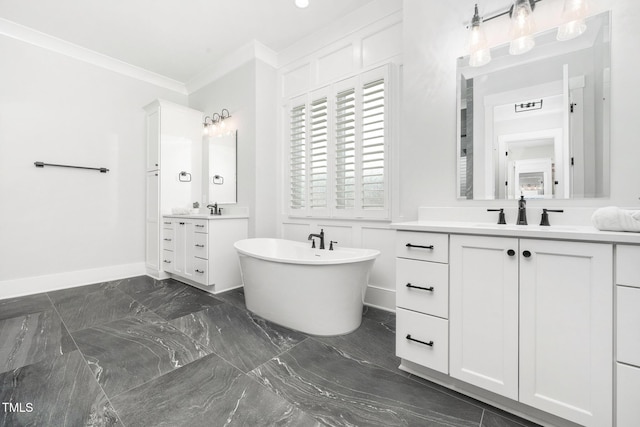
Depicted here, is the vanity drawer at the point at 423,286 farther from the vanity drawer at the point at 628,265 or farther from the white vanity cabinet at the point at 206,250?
the white vanity cabinet at the point at 206,250

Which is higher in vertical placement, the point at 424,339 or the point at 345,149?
the point at 345,149

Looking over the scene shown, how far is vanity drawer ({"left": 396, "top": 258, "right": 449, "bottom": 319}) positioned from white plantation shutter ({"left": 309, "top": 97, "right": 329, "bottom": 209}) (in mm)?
1646

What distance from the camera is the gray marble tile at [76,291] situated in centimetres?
291

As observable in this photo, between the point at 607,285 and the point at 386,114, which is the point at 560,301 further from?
the point at 386,114

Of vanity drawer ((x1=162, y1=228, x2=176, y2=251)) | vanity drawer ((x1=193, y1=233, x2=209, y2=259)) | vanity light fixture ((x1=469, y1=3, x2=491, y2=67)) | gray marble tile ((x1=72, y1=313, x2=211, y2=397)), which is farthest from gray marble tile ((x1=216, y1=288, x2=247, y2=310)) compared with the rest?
vanity light fixture ((x1=469, y1=3, x2=491, y2=67))

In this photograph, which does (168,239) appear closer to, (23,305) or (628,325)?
(23,305)

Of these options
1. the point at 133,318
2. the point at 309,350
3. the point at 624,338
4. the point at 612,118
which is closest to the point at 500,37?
the point at 612,118

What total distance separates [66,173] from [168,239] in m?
1.37

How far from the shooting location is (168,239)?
360 cm

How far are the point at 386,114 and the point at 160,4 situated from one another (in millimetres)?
2436

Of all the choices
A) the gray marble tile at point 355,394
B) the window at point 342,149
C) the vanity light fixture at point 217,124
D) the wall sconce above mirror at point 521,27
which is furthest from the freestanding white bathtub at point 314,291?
the vanity light fixture at point 217,124

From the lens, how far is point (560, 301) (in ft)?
3.72

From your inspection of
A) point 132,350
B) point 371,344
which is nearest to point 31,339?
point 132,350

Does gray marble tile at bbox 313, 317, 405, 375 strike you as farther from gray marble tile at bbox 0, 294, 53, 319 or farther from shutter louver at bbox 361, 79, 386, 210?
gray marble tile at bbox 0, 294, 53, 319
